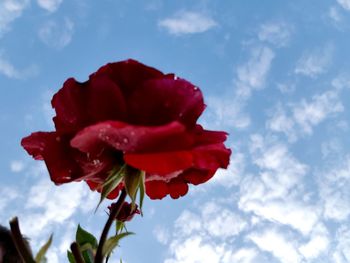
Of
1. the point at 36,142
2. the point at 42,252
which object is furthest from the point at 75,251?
the point at 36,142

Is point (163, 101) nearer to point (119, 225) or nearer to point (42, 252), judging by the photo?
point (42, 252)

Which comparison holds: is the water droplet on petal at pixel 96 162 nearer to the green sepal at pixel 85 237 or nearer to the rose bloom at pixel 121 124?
the rose bloom at pixel 121 124

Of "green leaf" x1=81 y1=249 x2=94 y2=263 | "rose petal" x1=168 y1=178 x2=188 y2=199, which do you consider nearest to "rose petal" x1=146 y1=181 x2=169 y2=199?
"rose petal" x1=168 y1=178 x2=188 y2=199

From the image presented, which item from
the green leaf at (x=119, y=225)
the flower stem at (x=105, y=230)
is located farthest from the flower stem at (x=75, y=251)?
the green leaf at (x=119, y=225)

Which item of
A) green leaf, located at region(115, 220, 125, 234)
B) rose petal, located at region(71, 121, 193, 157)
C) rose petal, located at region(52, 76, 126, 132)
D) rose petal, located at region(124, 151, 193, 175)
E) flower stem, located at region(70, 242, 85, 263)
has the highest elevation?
rose petal, located at region(52, 76, 126, 132)

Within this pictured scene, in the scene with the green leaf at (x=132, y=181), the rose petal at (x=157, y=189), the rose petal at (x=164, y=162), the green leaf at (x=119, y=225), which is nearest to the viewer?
the rose petal at (x=164, y=162)

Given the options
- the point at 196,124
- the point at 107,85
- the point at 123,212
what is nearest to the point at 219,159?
the point at 196,124

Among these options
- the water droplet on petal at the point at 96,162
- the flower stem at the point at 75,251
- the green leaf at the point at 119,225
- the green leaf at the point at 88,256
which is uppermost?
the green leaf at the point at 119,225

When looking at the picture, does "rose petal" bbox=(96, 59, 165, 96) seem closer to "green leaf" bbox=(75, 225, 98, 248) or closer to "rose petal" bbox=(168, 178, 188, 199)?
"rose petal" bbox=(168, 178, 188, 199)
